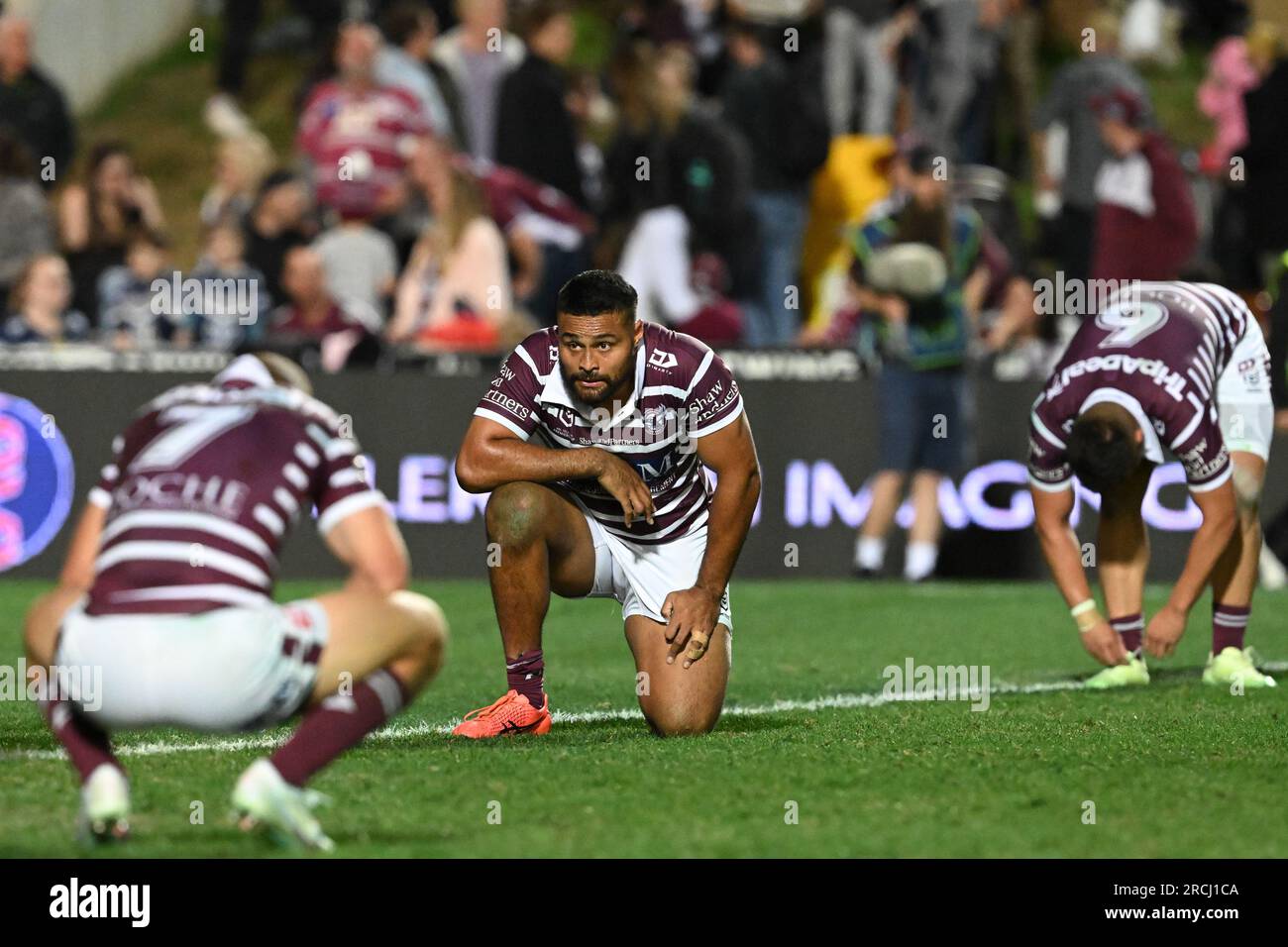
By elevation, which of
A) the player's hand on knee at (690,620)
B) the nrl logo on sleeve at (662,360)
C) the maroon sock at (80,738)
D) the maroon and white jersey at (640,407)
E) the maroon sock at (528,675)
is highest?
the nrl logo on sleeve at (662,360)

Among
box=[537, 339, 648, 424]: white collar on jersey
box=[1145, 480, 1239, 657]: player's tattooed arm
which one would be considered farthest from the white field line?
box=[537, 339, 648, 424]: white collar on jersey

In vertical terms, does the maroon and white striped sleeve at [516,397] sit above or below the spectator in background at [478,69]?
below

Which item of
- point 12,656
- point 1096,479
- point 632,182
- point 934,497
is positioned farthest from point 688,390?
point 632,182

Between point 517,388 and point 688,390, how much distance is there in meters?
0.61

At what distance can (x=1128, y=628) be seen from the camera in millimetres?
9922

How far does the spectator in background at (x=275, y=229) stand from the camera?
16172 mm

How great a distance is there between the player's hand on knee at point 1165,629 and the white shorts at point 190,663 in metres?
4.67

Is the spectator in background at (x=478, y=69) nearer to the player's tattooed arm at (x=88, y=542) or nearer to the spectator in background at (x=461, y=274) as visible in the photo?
the spectator in background at (x=461, y=274)

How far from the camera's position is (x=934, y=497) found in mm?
14273

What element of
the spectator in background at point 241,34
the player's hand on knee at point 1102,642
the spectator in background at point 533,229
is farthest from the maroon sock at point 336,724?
the spectator in background at point 241,34

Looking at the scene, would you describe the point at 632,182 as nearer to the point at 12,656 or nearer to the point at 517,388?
the point at 12,656

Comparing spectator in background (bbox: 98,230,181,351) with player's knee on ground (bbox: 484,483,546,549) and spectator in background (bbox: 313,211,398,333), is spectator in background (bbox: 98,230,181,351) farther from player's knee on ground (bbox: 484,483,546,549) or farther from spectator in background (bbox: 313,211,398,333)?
player's knee on ground (bbox: 484,483,546,549)

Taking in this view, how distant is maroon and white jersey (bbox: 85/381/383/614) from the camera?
5379mm

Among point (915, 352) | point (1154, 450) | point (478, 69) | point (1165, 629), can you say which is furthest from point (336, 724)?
point (478, 69)
